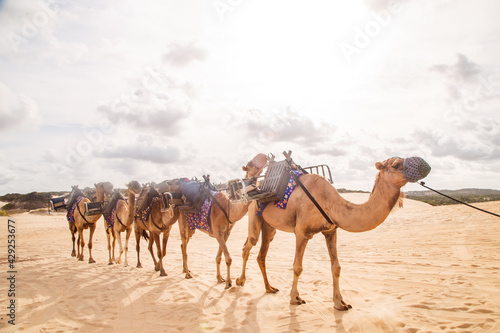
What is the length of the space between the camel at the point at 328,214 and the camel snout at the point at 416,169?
7 centimetres

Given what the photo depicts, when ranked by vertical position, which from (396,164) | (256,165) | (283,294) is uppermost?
(256,165)

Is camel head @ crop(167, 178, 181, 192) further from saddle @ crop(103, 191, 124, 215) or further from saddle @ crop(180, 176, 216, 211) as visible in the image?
saddle @ crop(103, 191, 124, 215)

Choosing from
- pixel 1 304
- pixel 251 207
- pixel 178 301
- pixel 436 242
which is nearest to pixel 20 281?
pixel 1 304

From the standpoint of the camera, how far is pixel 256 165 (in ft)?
24.5

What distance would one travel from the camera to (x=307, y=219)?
564 cm

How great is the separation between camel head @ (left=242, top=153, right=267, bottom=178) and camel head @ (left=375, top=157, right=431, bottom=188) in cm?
315

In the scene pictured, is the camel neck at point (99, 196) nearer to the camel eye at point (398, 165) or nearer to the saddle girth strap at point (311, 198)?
the saddle girth strap at point (311, 198)

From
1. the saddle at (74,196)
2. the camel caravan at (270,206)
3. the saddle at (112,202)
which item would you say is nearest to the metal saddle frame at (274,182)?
the camel caravan at (270,206)

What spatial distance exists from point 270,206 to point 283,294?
2.00 metres

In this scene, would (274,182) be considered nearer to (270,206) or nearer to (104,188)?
(270,206)

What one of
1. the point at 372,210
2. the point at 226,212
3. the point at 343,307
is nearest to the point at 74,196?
the point at 226,212

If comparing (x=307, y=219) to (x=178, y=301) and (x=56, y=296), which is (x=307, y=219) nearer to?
(x=178, y=301)

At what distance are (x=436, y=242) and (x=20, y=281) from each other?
13.8 m

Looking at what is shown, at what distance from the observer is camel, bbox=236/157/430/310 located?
4.65 meters
